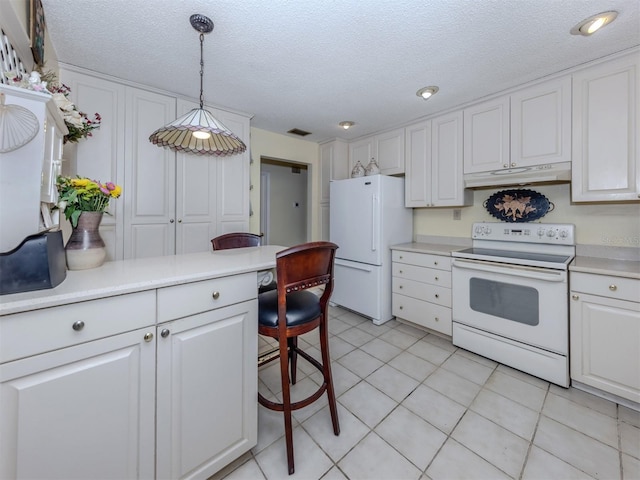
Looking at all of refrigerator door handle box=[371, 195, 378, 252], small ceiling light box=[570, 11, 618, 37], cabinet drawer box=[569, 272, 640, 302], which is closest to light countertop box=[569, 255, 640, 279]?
cabinet drawer box=[569, 272, 640, 302]

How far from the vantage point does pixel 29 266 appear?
2.56ft

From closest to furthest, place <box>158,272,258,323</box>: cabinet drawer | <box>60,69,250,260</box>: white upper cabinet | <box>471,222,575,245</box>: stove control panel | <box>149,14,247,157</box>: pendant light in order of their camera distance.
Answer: <box>158,272,258,323</box>: cabinet drawer
<box>149,14,247,157</box>: pendant light
<box>60,69,250,260</box>: white upper cabinet
<box>471,222,575,245</box>: stove control panel

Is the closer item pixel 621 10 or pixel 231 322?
pixel 231 322

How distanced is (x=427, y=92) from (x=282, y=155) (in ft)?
6.46

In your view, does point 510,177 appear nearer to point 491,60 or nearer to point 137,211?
point 491,60

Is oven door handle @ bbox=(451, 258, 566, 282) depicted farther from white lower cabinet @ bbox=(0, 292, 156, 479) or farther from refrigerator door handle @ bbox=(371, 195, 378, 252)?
white lower cabinet @ bbox=(0, 292, 156, 479)

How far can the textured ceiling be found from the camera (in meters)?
1.42

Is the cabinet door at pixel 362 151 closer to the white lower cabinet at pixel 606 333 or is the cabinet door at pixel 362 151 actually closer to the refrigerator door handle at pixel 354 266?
the refrigerator door handle at pixel 354 266

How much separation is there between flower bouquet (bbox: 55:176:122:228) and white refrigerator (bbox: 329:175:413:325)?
7.57 feet

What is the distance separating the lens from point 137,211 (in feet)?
7.50

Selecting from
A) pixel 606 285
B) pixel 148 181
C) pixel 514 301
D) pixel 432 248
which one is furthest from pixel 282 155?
pixel 606 285

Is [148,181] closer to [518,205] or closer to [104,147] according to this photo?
[104,147]

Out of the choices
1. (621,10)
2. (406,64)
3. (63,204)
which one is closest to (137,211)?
(63,204)

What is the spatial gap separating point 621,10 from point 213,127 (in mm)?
2298
